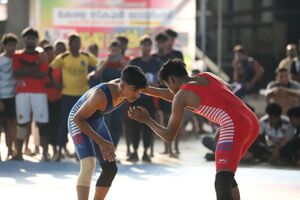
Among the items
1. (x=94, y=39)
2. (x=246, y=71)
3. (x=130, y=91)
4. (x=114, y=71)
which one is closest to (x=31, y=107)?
(x=114, y=71)

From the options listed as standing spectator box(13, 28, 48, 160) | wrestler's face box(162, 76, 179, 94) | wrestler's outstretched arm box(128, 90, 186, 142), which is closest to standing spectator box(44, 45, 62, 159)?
standing spectator box(13, 28, 48, 160)

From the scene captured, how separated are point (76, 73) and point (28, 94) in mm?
733

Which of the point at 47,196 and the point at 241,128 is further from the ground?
the point at 241,128

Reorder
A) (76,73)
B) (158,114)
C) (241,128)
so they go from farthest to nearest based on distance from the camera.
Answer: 1. (158,114)
2. (76,73)
3. (241,128)

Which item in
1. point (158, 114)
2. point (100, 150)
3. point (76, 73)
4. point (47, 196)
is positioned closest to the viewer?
point (100, 150)

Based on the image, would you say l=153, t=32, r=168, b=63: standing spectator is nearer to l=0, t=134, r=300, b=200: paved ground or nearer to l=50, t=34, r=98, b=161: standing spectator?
l=50, t=34, r=98, b=161: standing spectator

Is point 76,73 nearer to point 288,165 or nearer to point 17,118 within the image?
point 17,118

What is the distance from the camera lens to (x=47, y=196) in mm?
8398

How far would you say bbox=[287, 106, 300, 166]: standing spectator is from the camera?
37.3 feet

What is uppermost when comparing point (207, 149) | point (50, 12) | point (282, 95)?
point (50, 12)

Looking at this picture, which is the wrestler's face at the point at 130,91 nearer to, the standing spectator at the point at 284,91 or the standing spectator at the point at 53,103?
the standing spectator at the point at 53,103

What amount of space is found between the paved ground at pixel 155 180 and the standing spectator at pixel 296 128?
428 mm

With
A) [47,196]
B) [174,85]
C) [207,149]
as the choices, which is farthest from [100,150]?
[207,149]

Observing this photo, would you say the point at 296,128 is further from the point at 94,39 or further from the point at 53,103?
the point at 94,39
